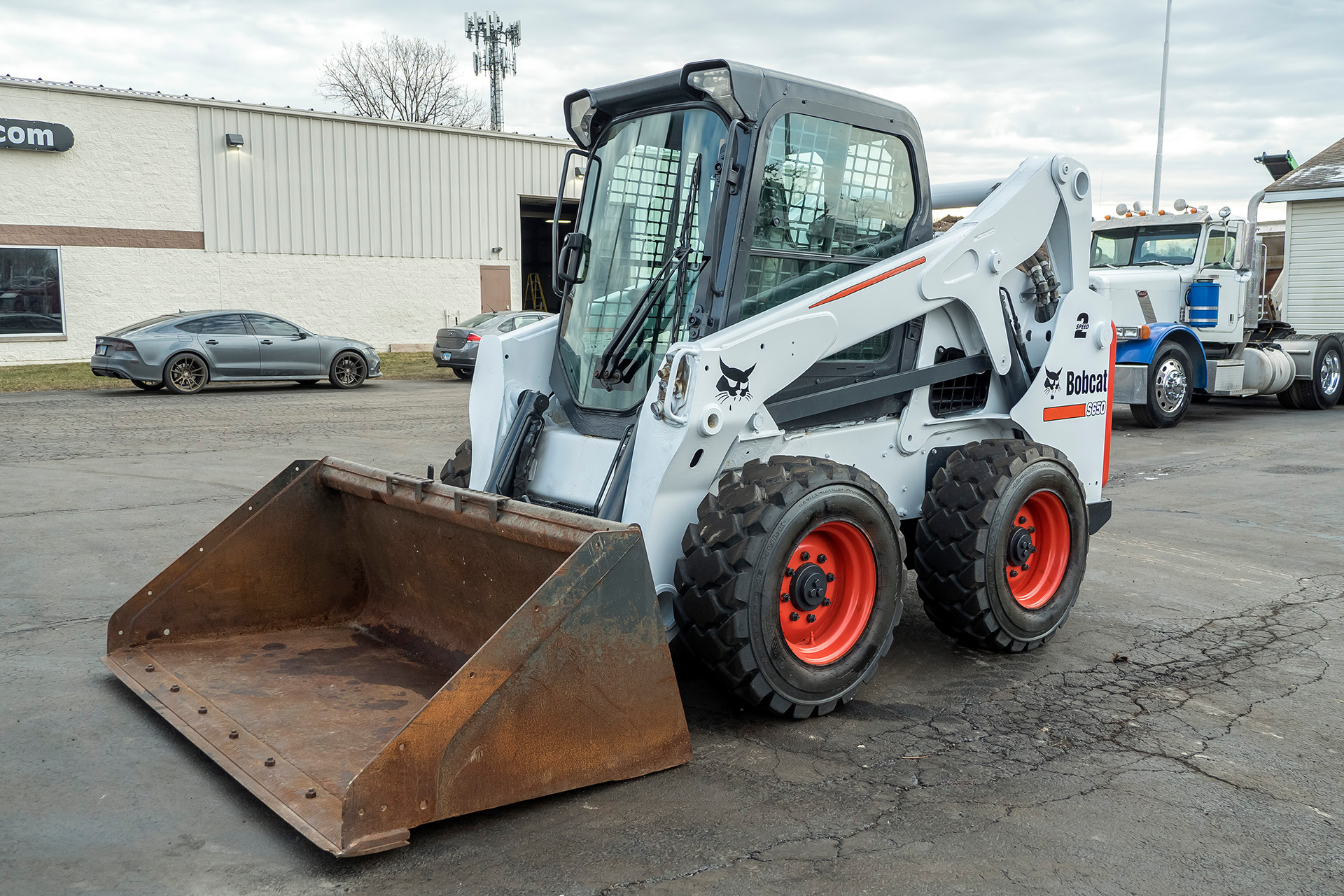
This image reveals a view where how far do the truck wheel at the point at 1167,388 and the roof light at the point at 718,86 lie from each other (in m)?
11.7

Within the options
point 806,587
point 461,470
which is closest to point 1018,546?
point 806,587

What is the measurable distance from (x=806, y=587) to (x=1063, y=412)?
236 centimetres

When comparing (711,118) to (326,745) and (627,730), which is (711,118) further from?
(326,745)

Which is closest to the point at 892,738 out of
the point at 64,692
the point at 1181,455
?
the point at 64,692

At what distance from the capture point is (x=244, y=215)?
27.5m

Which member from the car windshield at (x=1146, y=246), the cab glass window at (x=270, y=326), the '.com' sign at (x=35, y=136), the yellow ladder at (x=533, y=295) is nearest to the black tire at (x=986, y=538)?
the car windshield at (x=1146, y=246)

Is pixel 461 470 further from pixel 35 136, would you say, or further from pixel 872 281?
pixel 35 136

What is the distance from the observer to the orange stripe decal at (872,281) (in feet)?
15.7

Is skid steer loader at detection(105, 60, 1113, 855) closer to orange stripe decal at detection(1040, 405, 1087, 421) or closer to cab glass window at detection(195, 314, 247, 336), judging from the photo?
orange stripe decal at detection(1040, 405, 1087, 421)

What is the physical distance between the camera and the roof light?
4.61 meters

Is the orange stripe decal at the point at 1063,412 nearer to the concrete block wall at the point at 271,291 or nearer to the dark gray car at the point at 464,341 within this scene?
the dark gray car at the point at 464,341

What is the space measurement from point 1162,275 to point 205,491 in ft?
41.5

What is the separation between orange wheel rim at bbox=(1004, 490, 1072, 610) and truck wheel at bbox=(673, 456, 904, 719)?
1.15 meters

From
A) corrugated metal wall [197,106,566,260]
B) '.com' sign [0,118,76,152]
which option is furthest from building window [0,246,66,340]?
corrugated metal wall [197,106,566,260]
